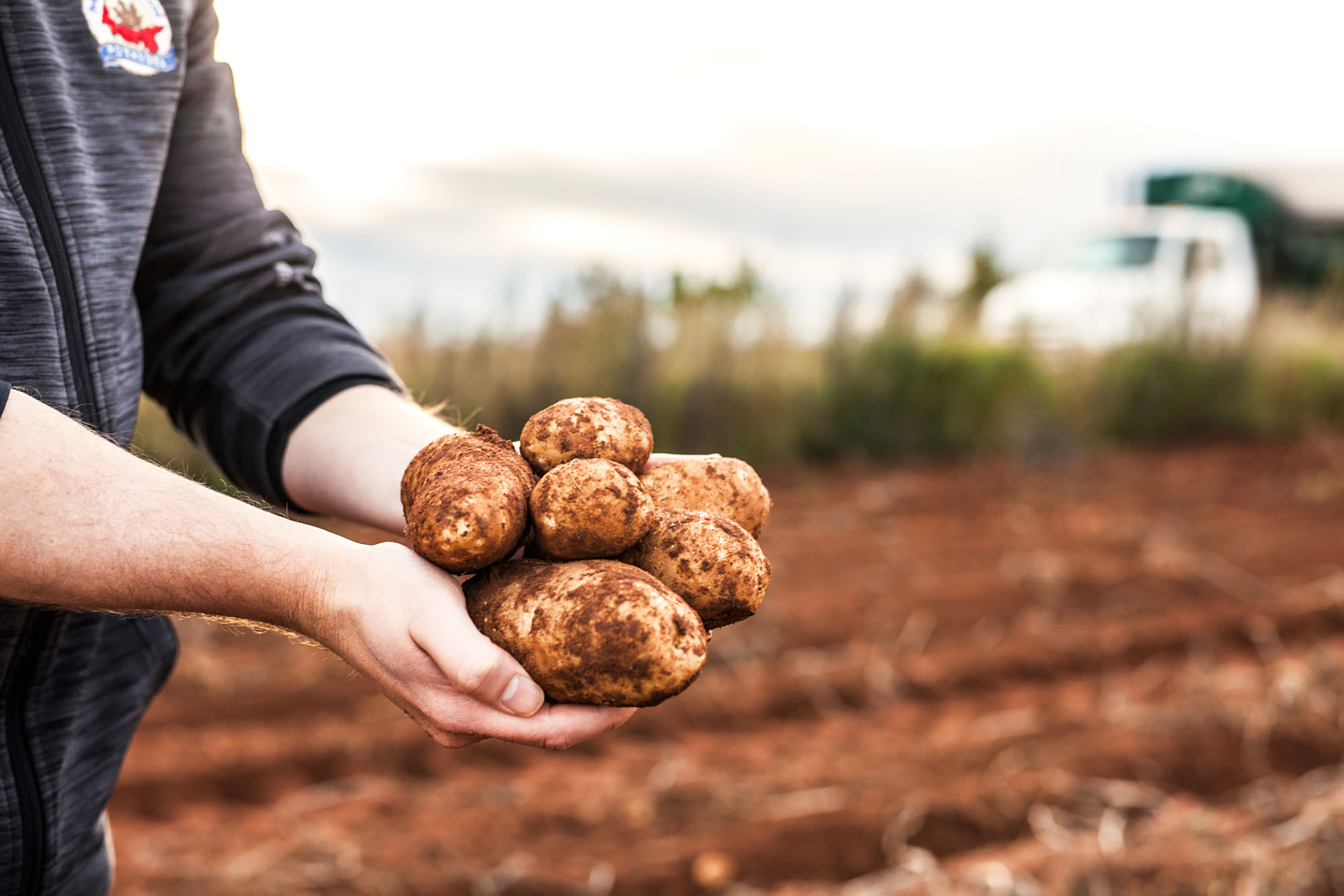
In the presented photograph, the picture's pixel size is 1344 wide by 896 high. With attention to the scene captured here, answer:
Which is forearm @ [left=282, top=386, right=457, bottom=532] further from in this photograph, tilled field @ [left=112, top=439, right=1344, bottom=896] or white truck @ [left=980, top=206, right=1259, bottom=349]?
white truck @ [left=980, top=206, right=1259, bottom=349]

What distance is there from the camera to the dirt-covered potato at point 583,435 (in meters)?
1.31

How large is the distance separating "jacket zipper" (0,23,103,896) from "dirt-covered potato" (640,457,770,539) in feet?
2.21

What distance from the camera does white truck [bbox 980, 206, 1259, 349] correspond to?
306 inches

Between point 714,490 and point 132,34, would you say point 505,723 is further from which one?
point 132,34

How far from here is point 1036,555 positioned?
4938mm

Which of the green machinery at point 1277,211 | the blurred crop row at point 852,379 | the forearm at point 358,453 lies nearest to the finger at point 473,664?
the forearm at point 358,453

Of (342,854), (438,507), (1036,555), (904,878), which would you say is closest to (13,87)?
(438,507)

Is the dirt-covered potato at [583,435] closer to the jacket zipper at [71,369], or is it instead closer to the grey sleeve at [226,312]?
the grey sleeve at [226,312]

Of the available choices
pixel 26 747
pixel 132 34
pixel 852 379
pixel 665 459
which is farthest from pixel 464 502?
pixel 852 379

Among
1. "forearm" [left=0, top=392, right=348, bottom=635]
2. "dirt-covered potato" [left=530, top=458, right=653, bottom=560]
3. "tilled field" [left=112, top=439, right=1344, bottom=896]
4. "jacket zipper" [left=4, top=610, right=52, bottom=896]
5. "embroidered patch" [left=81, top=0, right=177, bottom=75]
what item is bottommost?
"tilled field" [left=112, top=439, right=1344, bottom=896]

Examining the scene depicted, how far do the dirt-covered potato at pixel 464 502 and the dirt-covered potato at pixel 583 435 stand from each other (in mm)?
52

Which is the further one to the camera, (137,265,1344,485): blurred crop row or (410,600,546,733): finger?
(137,265,1344,485): blurred crop row

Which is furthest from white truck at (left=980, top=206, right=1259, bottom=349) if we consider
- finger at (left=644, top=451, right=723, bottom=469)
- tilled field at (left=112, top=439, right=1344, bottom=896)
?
finger at (left=644, top=451, right=723, bottom=469)

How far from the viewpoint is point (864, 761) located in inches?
123
